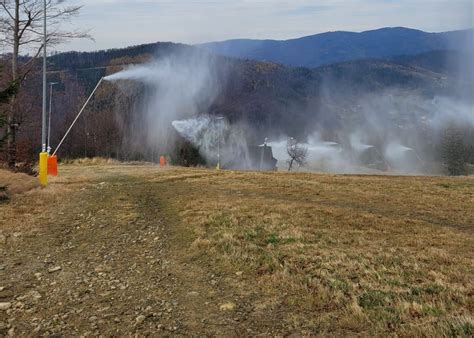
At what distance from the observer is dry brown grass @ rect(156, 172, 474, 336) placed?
16.9ft

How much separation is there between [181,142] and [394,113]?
13473 cm

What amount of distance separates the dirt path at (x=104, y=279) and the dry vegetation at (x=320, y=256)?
8cm

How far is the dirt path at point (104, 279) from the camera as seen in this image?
204 inches

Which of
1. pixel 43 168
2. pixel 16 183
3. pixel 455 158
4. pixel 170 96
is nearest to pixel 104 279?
pixel 16 183

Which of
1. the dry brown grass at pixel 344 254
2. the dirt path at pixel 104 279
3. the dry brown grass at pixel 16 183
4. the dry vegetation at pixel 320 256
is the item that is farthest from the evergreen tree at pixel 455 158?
the dirt path at pixel 104 279

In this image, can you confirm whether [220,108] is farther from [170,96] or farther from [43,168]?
[43,168]

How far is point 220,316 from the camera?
5.33 metres

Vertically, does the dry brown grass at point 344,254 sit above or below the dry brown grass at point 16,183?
below

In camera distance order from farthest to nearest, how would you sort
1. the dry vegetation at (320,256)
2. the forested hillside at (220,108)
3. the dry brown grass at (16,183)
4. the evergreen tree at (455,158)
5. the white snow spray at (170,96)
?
the white snow spray at (170,96), the forested hillside at (220,108), the evergreen tree at (455,158), the dry brown grass at (16,183), the dry vegetation at (320,256)

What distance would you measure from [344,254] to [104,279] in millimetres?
4111

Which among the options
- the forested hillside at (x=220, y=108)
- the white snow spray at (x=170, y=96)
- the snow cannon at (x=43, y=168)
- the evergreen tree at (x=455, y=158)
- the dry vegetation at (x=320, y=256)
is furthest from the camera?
the white snow spray at (x=170, y=96)

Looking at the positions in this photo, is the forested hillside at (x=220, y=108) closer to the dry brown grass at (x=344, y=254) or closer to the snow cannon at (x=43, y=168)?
the snow cannon at (x=43, y=168)

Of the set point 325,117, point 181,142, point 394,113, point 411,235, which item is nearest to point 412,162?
point 325,117

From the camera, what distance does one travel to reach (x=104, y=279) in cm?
668
